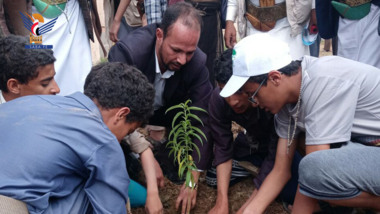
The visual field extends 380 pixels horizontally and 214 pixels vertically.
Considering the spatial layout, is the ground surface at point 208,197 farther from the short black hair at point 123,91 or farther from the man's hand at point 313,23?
the man's hand at point 313,23

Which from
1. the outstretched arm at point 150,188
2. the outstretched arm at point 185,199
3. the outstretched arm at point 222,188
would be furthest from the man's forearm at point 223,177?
the outstretched arm at point 150,188

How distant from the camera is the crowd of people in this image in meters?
1.53

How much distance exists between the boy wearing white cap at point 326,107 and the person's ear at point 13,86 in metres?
1.37

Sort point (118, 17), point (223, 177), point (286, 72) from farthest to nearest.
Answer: point (118, 17) < point (223, 177) < point (286, 72)

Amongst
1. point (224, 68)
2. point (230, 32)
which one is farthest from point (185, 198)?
point (230, 32)

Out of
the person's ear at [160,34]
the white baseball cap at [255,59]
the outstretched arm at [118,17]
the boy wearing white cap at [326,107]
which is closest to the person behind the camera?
the boy wearing white cap at [326,107]

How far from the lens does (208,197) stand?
2670mm

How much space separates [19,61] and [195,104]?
1202 mm

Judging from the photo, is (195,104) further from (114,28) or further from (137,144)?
(114,28)

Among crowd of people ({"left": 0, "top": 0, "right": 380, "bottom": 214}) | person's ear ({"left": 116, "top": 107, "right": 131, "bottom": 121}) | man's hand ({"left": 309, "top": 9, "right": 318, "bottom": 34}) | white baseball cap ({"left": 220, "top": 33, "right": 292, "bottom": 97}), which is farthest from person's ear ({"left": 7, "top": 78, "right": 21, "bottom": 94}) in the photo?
man's hand ({"left": 309, "top": 9, "right": 318, "bottom": 34})

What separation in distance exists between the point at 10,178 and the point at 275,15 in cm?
238

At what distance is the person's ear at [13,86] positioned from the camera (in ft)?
7.93

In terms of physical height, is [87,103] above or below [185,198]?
above

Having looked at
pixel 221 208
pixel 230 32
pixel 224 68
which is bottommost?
pixel 221 208
